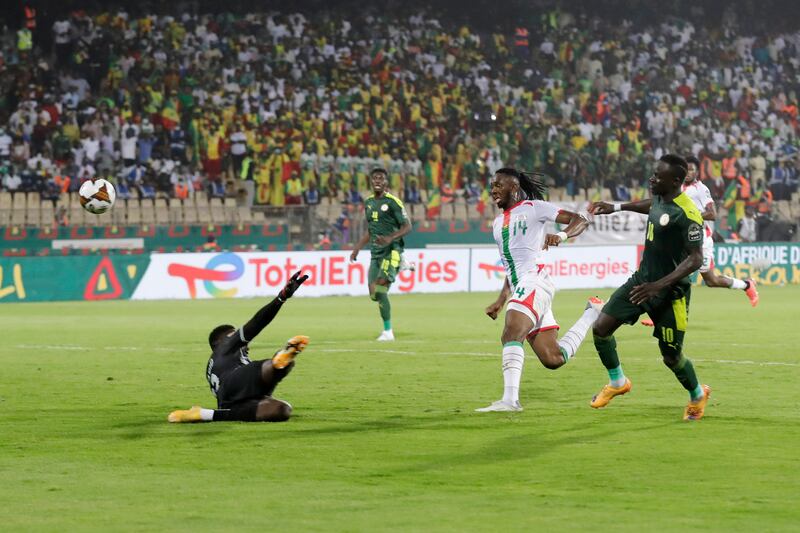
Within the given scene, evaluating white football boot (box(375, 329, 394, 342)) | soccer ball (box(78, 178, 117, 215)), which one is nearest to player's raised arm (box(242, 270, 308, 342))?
soccer ball (box(78, 178, 117, 215))

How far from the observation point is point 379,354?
707 inches

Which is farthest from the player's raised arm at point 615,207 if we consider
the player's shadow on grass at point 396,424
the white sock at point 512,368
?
the player's shadow on grass at point 396,424

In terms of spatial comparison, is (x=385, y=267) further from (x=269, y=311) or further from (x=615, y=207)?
(x=269, y=311)

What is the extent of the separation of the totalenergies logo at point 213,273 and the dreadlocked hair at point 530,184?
65.8 ft

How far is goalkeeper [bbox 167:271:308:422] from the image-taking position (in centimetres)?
1065

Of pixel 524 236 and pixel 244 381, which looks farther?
pixel 524 236

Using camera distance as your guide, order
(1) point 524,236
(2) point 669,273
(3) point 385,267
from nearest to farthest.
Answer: (2) point 669,273
(1) point 524,236
(3) point 385,267

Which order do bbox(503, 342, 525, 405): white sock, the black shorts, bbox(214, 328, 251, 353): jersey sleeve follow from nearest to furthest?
the black shorts → bbox(214, 328, 251, 353): jersey sleeve → bbox(503, 342, 525, 405): white sock

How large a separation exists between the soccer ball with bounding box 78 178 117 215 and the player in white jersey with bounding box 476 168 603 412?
543 cm

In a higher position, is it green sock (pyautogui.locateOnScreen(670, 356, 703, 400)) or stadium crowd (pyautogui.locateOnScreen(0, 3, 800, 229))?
stadium crowd (pyautogui.locateOnScreen(0, 3, 800, 229))

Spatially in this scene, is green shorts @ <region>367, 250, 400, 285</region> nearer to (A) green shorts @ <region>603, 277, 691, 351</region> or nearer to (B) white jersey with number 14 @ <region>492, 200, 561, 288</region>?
(B) white jersey with number 14 @ <region>492, 200, 561, 288</region>

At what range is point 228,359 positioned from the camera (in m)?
11.1

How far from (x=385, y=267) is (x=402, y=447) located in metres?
11.0

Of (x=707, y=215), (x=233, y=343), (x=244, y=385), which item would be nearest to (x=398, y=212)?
(x=707, y=215)
